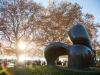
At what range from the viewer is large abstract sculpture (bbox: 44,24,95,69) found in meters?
19.9

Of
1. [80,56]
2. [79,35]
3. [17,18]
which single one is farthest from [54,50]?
[17,18]

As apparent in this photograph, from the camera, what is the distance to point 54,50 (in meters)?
22.1

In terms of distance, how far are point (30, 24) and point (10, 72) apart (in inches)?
920

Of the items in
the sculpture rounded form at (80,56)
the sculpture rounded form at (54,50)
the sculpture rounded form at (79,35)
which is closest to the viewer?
the sculpture rounded form at (80,56)

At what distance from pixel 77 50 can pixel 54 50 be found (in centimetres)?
267

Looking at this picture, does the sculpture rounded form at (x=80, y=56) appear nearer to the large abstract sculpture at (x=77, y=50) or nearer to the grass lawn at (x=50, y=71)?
the large abstract sculpture at (x=77, y=50)

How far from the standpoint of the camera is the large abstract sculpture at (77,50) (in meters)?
19.9

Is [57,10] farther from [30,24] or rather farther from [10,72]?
[10,72]

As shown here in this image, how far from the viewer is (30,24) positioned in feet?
146

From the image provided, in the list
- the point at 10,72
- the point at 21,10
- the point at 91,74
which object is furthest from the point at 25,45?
the point at 91,74

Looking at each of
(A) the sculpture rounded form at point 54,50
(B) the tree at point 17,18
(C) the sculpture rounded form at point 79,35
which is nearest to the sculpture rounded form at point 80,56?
(C) the sculpture rounded form at point 79,35

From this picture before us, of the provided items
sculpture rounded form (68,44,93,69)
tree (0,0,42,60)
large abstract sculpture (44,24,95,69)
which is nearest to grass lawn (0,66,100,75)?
sculpture rounded form (68,44,93,69)

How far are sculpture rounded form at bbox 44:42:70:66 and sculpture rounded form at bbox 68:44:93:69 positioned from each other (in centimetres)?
94

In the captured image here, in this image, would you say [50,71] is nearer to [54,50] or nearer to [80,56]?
[80,56]
